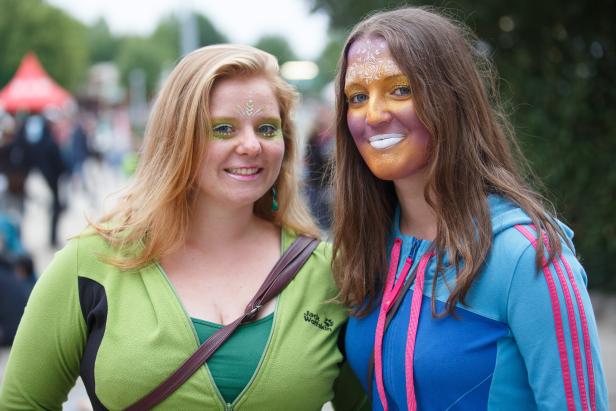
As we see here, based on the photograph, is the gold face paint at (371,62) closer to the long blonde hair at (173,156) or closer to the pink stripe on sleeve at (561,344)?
the long blonde hair at (173,156)

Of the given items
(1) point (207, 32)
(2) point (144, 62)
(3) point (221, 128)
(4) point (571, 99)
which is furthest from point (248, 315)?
(1) point (207, 32)

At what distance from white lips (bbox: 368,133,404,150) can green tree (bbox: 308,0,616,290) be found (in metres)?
4.45

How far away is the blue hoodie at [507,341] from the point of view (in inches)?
70.0

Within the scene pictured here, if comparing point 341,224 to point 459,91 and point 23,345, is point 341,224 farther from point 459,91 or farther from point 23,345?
point 23,345

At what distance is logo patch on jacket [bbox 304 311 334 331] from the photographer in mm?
2329

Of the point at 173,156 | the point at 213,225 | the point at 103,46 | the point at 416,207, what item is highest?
the point at 173,156

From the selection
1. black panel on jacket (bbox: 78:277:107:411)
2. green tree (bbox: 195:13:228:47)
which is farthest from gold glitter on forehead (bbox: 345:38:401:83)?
green tree (bbox: 195:13:228:47)

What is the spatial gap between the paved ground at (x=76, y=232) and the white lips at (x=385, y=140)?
1011 mm

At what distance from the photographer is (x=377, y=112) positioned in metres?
2.10

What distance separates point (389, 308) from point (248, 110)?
786 mm

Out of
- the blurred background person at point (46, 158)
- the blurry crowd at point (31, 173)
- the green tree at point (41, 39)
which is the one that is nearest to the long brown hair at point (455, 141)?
the blurry crowd at point (31, 173)

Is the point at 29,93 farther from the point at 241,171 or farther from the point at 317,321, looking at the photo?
the point at 317,321

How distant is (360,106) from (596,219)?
4.94m

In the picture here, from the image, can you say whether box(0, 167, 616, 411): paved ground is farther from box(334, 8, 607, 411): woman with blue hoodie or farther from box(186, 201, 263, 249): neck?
box(334, 8, 607, 411): woman with blue hoodie
